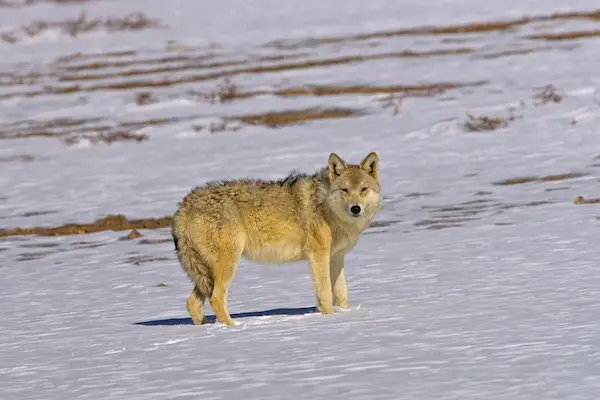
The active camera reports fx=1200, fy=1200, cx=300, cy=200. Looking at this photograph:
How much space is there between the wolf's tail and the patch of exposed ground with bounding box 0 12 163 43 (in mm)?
39627

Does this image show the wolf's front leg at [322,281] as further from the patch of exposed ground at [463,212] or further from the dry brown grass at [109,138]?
the dry brown grass at [109,138]

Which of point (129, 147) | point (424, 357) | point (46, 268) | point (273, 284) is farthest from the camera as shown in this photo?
point (129, 147)

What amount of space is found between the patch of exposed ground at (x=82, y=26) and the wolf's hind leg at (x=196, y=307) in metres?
39.7

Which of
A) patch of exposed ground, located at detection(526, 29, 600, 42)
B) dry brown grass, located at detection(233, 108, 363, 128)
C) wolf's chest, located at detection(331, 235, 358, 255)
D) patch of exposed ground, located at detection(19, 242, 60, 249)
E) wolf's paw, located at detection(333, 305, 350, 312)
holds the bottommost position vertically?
wolf's paw, located at detection(333, 305, 350, 312)

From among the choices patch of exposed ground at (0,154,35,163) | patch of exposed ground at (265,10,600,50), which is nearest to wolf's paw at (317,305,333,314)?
patch of exposed ground at (0,154,35,163)

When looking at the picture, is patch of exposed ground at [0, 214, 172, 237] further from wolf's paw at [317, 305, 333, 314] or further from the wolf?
wolf's paw at [317, 305, 333, 314]

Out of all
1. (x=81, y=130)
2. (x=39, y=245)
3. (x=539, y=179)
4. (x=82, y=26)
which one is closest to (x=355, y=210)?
(x=39, y=245)

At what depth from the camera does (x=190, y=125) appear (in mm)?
23938

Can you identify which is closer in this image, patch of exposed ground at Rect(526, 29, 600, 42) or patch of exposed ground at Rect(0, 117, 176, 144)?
patch of exposed ground at Rect(0, 117, 176, 144)

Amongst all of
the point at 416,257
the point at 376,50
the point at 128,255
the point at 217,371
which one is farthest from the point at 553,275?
the point at 376,50

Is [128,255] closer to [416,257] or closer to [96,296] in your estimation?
[96,296]

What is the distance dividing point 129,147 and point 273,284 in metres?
12.1

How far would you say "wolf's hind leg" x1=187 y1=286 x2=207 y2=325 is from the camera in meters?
9.15

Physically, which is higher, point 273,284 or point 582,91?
point 582,91
